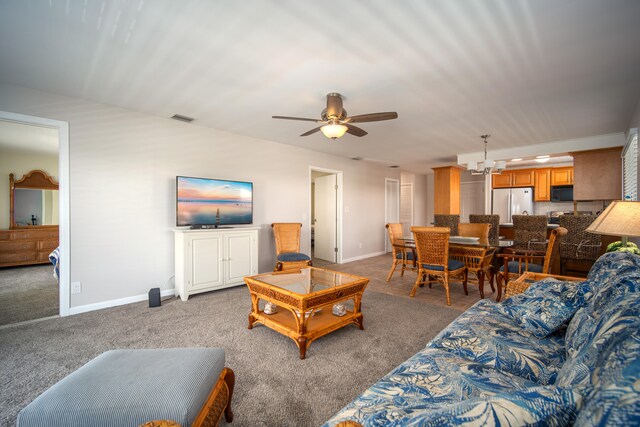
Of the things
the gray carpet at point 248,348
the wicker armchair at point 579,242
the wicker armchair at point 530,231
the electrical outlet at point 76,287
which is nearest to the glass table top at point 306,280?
the gray carpet at point 248,348

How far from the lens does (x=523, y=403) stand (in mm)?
586

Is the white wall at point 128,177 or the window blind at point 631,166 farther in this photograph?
the window blind at point 631,166

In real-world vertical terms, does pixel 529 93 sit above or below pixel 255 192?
above

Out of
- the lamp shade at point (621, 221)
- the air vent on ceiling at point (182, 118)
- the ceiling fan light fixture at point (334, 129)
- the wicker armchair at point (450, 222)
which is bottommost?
the wicker armchair at point (450, 222)

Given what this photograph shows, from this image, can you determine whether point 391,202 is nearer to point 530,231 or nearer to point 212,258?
point 530,231

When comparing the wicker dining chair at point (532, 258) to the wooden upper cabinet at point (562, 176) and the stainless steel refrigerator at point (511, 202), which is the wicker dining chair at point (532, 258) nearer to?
the stainless steel refrigerator at point (511, 202)

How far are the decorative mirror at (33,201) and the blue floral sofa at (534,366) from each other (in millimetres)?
7700

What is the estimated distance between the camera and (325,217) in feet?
21.4

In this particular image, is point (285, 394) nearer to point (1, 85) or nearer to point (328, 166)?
point (1, 85)

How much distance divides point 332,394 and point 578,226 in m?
4.43

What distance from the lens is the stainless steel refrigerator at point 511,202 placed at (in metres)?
7.00

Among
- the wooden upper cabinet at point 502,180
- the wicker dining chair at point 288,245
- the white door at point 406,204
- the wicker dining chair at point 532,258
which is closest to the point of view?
the wicker dining chair at point 532,258

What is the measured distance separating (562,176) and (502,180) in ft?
4.01

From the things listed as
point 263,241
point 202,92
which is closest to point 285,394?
point 202,92
